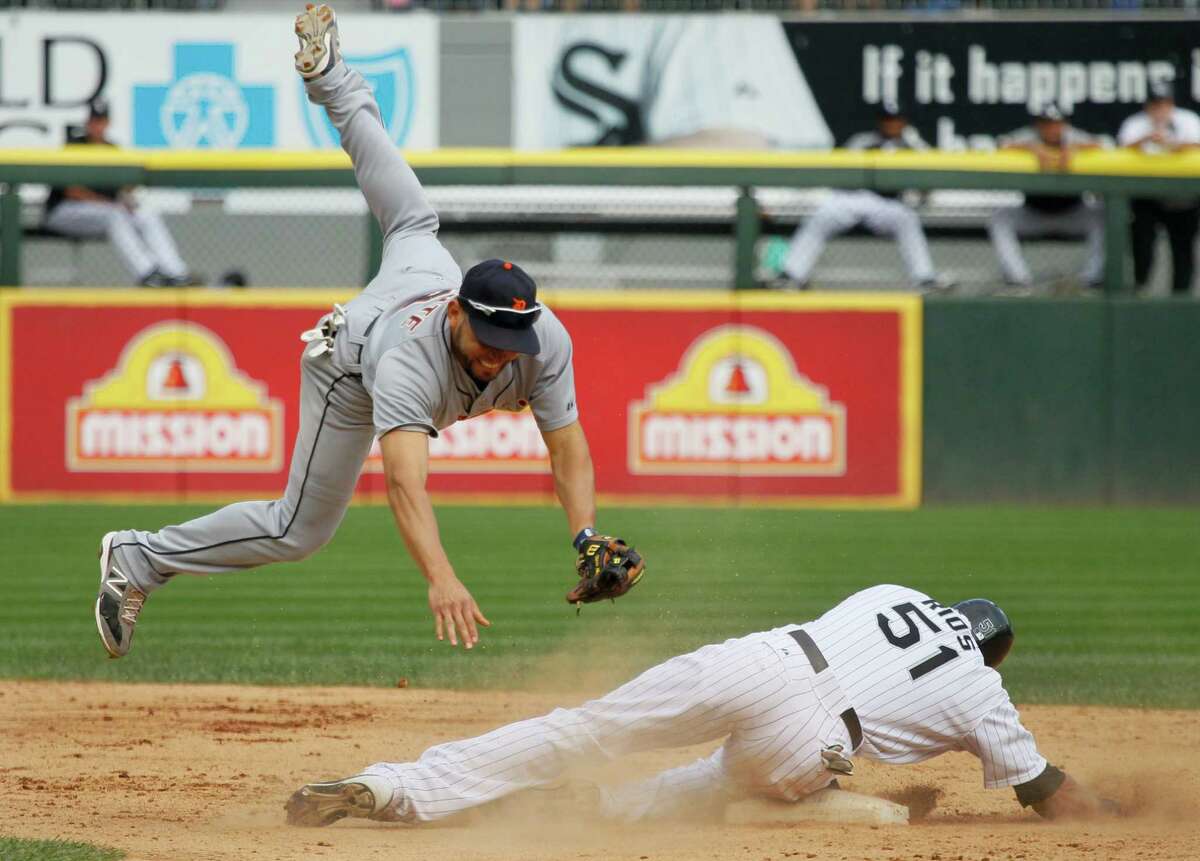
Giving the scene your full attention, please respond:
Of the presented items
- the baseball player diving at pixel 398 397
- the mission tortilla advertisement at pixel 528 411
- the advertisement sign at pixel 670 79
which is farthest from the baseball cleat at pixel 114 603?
the advertisement sign at pixel 670 79

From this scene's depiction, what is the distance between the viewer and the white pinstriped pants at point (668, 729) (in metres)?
4.28

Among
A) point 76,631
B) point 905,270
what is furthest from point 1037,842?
point 905,270

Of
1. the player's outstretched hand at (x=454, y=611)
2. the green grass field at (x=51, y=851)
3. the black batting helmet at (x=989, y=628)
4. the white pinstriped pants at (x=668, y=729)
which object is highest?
the player's outstretched hand at (x=454, y=611)

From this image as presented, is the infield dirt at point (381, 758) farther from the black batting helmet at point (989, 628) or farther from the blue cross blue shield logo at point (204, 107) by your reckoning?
the blue cross blue shield logo at point (204, 107)

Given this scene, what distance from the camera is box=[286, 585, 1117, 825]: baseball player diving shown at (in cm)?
430

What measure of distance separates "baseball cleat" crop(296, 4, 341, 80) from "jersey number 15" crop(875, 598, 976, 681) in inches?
98.8

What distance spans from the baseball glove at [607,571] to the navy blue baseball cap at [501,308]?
1.88ft

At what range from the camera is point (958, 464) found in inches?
516

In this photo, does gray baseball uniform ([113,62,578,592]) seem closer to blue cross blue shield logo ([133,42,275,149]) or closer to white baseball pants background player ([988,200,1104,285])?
white baseball pants background player ([988,200,1104,285])

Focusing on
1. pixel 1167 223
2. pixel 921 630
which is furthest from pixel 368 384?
pixel 1167 223

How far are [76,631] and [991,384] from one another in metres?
7.47

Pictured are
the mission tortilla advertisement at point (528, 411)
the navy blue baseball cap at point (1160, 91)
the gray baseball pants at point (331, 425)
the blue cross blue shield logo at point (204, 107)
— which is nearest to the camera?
the gray baseball pants at point (331, 425)

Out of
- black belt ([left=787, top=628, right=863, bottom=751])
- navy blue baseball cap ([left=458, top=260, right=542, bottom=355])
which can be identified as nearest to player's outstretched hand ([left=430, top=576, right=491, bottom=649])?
navy blue baseball cap ([left=458, top=260, right=542, bottom=355])

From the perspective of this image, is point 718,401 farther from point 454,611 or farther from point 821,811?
point 454,611
